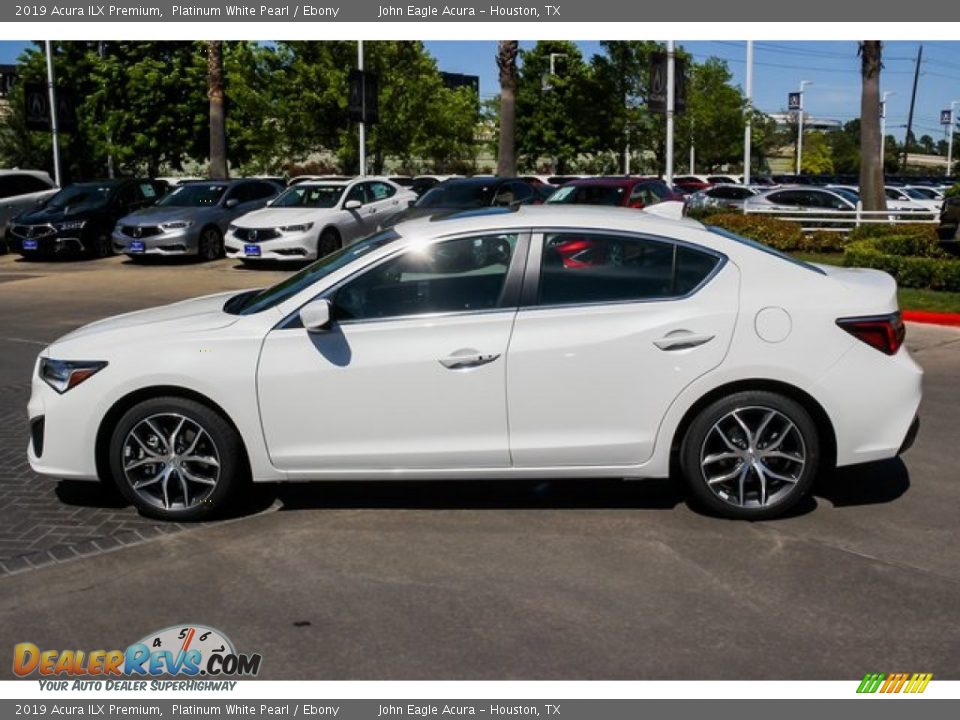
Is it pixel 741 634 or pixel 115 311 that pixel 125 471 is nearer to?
pixel 741 634

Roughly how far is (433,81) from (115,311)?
32.7 metres

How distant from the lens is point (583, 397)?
5727 mm

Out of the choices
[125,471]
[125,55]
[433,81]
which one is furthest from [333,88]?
[125,471]

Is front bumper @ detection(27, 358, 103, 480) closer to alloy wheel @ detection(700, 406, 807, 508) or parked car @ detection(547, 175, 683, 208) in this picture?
alloy wheel @ detection(700, 406, 807, 508)

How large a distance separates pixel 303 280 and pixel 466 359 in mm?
1112

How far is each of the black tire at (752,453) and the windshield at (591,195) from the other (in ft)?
37.5

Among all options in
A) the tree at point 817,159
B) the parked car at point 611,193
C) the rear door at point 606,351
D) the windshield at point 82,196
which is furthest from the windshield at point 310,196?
the tree at point 817,159

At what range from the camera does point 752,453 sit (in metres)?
5.82

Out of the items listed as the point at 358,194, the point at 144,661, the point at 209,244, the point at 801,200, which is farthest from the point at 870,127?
the point at 144,661

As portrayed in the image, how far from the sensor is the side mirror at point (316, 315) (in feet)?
18.7

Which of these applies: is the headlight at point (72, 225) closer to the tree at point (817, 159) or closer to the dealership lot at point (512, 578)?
the dealership lot at point (512, 578)

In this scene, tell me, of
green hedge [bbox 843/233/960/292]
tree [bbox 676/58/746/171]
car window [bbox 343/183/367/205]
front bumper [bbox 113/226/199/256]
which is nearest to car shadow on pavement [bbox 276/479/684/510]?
green hedge [bbox 843/233/960/292]

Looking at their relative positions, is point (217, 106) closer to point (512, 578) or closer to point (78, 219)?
point (78, 219)

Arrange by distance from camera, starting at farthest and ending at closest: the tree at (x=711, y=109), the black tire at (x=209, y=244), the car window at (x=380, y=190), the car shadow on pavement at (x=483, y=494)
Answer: the tree at (x=711, y=109) → the car window at (x=380, y=190) → the black tire at (x=209, y=244) → the car shadow on pavement at (x=483, y=494)
